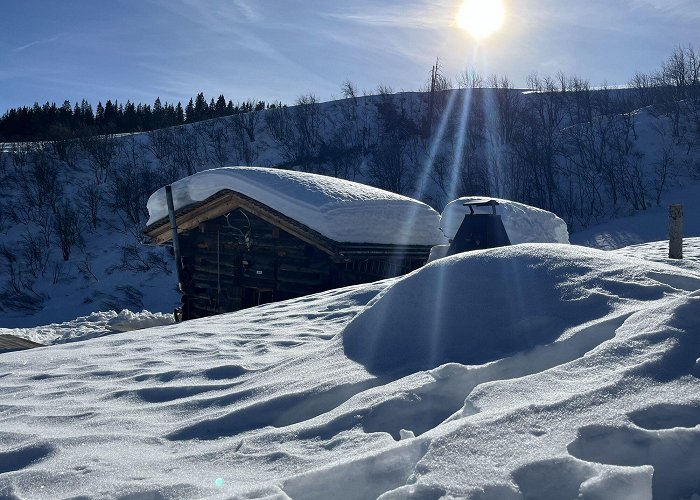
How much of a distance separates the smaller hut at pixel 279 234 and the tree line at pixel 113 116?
1705 inches

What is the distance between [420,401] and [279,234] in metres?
8.94

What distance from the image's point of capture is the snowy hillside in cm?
3073

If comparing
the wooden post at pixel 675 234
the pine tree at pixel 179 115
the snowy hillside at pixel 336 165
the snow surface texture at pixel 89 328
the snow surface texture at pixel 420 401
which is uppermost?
the pine tree at pixel 179 115

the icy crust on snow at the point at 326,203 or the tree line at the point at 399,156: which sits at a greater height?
the tree line at the point at 399,156

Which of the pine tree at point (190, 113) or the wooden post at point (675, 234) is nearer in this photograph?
the wooden post at point (675, 234)

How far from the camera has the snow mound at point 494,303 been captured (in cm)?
354

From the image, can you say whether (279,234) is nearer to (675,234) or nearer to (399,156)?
(675,234)

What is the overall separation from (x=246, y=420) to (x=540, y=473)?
5.73ft

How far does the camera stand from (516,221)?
12.9 meters

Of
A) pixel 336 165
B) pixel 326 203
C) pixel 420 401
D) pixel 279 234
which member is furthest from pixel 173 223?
pixel 336 165

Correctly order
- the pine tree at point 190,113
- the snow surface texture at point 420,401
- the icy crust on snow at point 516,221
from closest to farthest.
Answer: the snow surface texture at point 420,401 → the icy crust on snow at point 516,221 → the pine tree at point 190,113

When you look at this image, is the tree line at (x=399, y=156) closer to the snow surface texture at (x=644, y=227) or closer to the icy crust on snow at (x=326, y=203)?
the snow surface texture at (x=644, y=227)

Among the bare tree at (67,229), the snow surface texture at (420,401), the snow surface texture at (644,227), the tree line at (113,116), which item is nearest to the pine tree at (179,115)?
the tree line at (113,116)

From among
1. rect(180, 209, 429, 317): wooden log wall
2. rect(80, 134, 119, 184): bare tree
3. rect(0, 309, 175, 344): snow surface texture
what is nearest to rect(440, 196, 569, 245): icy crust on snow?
rect(180, 209, 429, 317): wooden log wall
